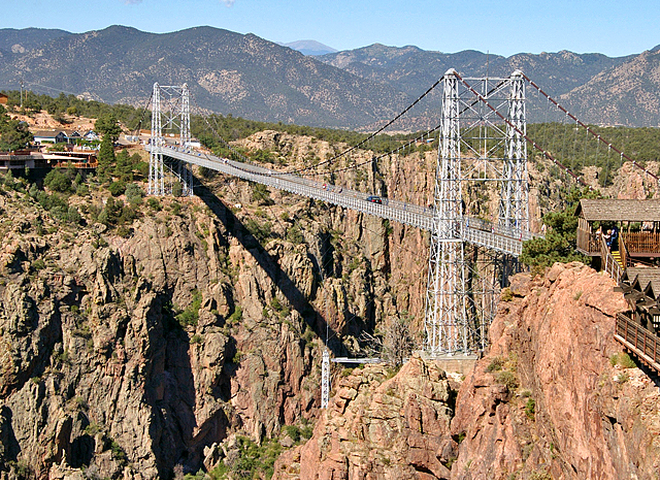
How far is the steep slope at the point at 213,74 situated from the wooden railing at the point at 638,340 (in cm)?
13231

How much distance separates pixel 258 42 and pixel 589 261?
6388 inches

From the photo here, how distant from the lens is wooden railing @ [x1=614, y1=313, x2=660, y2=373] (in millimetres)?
15641

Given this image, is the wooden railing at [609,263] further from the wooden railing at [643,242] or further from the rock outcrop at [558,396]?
the wooden railing at [643,242]

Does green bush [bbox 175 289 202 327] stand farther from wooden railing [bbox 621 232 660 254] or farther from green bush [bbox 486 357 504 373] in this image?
wooden railing [bbox 621 232 660 254]

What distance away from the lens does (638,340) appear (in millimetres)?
16359

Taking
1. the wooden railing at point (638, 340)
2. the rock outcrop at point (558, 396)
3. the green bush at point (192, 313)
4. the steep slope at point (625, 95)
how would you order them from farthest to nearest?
the steep slope at point (625, 95)
the green bush at point (192, 313)
the rock outcrop at point (558, 396)
the wooden railing at point (638, 340)

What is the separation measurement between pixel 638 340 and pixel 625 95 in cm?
11835

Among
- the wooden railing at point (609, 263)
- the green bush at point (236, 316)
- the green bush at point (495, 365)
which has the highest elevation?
the wooden railing at point (609, 263)

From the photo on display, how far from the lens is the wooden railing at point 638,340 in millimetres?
15641

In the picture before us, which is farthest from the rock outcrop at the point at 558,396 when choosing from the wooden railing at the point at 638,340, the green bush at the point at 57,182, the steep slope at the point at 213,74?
the steep slope at the point at 213,74

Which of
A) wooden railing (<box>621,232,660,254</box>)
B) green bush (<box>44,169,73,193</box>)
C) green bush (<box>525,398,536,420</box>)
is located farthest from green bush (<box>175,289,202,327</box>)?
wooden railing (<box>621,232,660,254</box>)

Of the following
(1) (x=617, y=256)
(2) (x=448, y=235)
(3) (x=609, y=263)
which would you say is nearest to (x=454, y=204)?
(2) (x=448, y=235)

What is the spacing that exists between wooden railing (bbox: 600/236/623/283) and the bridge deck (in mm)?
12697

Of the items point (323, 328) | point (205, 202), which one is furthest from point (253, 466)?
point (205, 202)
